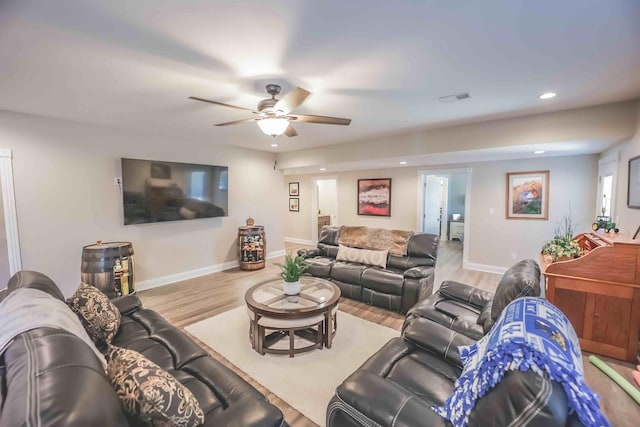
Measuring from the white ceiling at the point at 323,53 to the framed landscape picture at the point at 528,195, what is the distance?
6.75 ft

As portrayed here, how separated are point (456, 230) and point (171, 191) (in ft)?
25.7

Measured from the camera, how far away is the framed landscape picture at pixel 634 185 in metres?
2.78

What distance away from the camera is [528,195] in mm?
4926

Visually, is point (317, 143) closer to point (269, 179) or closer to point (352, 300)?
point (269, 179)

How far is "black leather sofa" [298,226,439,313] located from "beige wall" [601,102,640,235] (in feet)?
6.34

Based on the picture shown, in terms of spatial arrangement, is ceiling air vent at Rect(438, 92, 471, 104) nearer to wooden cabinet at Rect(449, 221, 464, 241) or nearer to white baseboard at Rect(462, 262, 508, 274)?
white baseboard at Rect(462, 262, 508, 274)

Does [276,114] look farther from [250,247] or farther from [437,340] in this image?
[250,247]

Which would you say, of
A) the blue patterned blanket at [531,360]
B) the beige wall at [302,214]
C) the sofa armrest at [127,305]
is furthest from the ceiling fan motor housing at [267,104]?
the beige wall at [302,214]

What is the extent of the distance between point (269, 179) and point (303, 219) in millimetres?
2246

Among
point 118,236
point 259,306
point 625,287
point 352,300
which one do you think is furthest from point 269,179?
point 625,287

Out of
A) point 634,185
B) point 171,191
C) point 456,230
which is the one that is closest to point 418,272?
point 634,185

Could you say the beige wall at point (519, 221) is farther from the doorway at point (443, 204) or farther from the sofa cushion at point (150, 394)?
the sofa cushion at point (150, 394)

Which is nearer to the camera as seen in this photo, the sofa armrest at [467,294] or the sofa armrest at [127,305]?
the sofa armrest at [127,305]

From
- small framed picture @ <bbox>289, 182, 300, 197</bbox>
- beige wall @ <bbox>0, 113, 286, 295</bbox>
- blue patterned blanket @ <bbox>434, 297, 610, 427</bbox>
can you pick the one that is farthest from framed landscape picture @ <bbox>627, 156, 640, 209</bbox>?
small framed picture @ <bbox>289, 182, 300, 197</bbox>
